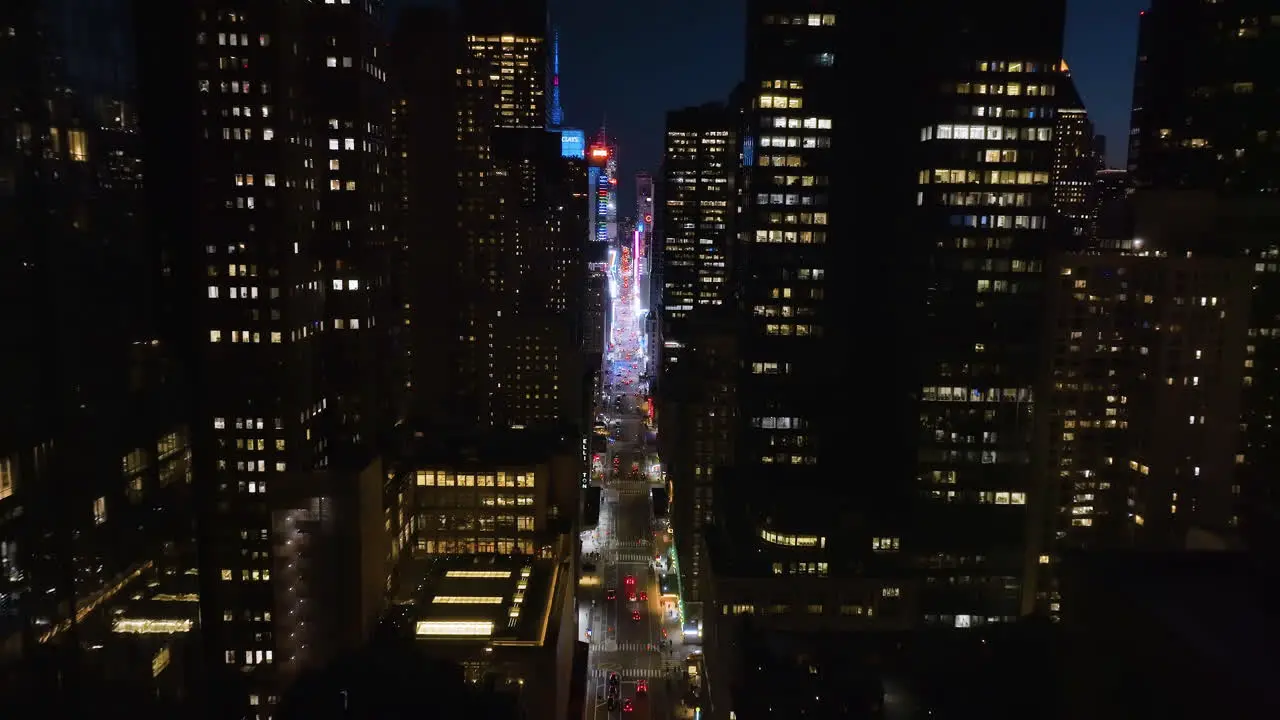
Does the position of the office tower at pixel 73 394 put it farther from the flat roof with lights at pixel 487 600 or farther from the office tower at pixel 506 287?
the office tower at pixel 506 287

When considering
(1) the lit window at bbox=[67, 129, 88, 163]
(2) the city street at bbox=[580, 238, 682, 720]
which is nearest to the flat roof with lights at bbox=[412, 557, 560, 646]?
(2) the city street at bbox=[580, 238, 682, 720]

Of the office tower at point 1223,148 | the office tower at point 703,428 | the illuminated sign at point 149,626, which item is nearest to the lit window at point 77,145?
the illuminated sign at point 149,626

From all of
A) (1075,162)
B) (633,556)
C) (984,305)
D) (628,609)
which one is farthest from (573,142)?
(984,305)

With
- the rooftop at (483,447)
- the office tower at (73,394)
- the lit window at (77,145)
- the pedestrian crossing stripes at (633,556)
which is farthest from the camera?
the pedestrian crossing stripes at (633,556)

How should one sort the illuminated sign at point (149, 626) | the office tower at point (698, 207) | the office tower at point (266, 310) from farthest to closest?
the office tower at point (698, 207), the office tower at point (266, 310), the illuminated sign at point (149, 626)

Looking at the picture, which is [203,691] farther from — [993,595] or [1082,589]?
[993,595]
